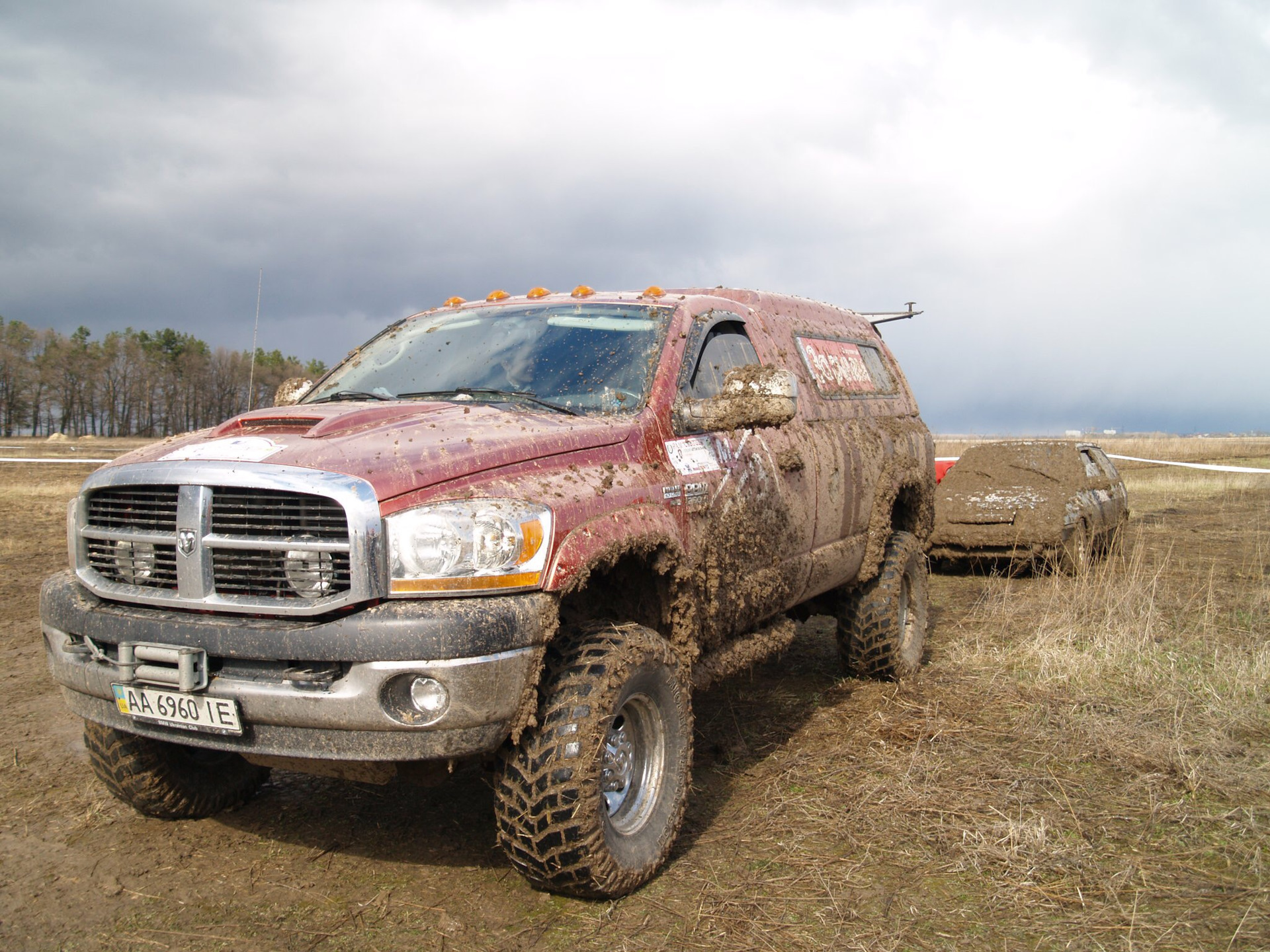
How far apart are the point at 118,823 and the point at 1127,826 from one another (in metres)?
4.15

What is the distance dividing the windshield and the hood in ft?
0.80

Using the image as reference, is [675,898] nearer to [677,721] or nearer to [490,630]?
[677,721]

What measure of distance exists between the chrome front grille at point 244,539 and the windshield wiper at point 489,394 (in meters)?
1.16

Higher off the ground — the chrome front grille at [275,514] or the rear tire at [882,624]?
the chrome front grille at [275,514]

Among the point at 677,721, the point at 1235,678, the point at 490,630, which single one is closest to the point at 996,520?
the point at 1235,678

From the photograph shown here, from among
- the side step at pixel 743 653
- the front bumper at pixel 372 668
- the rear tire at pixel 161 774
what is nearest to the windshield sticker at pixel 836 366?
the side step at pixel 743 653

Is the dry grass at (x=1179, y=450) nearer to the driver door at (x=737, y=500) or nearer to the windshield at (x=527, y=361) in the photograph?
the driver door at (x=737, y=500)

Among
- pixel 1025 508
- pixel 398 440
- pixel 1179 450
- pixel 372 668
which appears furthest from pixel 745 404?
pixel 1179 450

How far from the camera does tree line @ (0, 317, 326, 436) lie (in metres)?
77.8

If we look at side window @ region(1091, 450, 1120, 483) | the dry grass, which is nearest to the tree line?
the dry grass

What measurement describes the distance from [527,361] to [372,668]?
1.83 metres

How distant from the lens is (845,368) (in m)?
6.32

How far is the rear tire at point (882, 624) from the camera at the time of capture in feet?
19.7

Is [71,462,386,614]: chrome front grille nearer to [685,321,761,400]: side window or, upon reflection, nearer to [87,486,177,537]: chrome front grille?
[87,486,177,537]: chrome front grille
